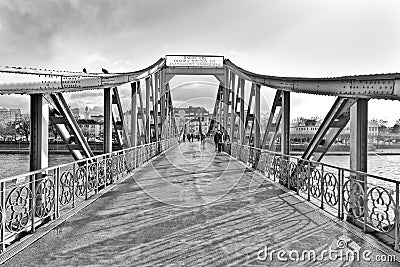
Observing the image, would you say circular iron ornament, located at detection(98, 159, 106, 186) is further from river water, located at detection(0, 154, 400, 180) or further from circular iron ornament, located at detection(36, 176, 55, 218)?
river water, located at detection(0, 154, 400, 180)

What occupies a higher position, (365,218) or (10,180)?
(10,180)

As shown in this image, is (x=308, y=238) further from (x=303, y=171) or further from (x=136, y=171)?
(x=136, y=171)

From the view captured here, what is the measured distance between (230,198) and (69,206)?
2.82m

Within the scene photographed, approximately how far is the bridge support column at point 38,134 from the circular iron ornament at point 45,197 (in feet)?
1.07

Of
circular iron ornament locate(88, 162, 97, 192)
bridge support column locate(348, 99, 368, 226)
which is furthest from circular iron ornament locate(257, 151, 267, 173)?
bridge support column locate(348, 99, 368, 226)

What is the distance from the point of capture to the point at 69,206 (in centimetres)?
597

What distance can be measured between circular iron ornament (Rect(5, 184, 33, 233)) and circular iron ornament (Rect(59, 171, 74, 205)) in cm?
99

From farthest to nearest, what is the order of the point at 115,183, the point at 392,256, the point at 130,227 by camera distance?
1. the point at 115,183
2. the point at 130,227
3. the point at 392,256

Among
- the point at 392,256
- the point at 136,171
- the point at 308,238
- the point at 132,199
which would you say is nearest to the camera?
the point at 392,256

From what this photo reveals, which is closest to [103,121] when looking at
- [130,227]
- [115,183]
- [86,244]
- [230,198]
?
[115,183]

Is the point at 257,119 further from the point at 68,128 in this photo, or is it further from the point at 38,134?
the point at 38,134

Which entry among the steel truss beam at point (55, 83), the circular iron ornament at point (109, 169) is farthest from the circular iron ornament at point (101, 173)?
the steel truss beam at point (55, 83)

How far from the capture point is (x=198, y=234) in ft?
14.5

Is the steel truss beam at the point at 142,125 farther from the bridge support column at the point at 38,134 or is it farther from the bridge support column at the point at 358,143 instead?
the bridge support column at the point at 358,143
